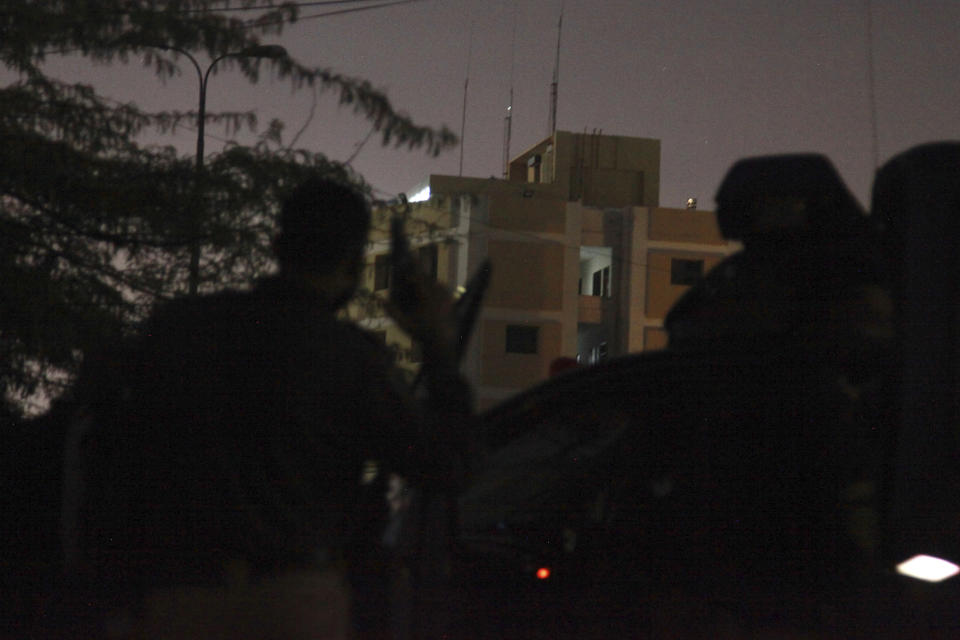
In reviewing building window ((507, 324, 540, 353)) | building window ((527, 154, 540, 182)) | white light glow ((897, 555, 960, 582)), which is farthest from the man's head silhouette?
building window ((527, 154, 540, 182))

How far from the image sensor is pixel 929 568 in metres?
2.03

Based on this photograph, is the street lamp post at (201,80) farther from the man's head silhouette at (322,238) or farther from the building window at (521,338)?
the building window at (521,338)

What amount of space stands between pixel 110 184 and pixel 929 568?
5.11m

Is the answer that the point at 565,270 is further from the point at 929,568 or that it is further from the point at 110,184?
the point at 929,568

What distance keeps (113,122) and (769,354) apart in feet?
15.9

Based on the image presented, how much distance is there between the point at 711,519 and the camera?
230 centimetres

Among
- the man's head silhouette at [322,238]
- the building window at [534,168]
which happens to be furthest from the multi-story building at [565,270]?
the man's head silhouette at [322,238]

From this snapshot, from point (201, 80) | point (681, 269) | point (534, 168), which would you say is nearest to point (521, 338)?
point (681, 269)

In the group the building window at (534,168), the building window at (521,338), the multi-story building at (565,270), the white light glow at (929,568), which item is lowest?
the white light glow at (929,568)

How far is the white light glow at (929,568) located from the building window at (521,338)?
35113mm

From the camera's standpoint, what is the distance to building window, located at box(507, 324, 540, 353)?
122ft

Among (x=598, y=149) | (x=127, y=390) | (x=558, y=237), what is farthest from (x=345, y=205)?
(x=598, y=149)

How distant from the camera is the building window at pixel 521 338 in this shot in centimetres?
3728

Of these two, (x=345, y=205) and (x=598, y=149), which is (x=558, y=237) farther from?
(x=345, y=205)
